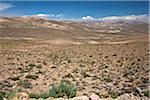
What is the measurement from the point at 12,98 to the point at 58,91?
4.83 ft

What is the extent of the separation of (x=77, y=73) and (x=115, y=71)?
228 cm

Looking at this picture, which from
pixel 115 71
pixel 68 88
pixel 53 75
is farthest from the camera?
pixel 115 71

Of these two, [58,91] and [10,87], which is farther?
[10,87]

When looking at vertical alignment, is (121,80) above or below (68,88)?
below

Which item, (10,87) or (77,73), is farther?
(77,73)

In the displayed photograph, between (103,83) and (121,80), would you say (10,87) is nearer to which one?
(103,83)

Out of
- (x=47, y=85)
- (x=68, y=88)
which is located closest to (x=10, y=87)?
(x=47, y=85)

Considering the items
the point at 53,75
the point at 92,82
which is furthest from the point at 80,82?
the point at 53,75

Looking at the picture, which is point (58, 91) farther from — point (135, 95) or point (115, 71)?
point (115, 71)

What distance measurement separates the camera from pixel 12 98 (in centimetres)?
827

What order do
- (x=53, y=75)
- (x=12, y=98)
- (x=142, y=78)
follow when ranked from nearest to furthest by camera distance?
1. (x=12, y=98)
2. (x=142, y=78)
3. (x=53, y=75)

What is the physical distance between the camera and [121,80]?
13797 mm

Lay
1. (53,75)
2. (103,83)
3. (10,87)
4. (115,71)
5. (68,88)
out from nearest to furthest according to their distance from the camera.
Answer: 1. (68,88)
2. (10,87)
3. (103,83)
4. (53,75)
5. (115,71)

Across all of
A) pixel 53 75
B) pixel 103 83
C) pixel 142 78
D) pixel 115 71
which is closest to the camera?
pixel 103 83
